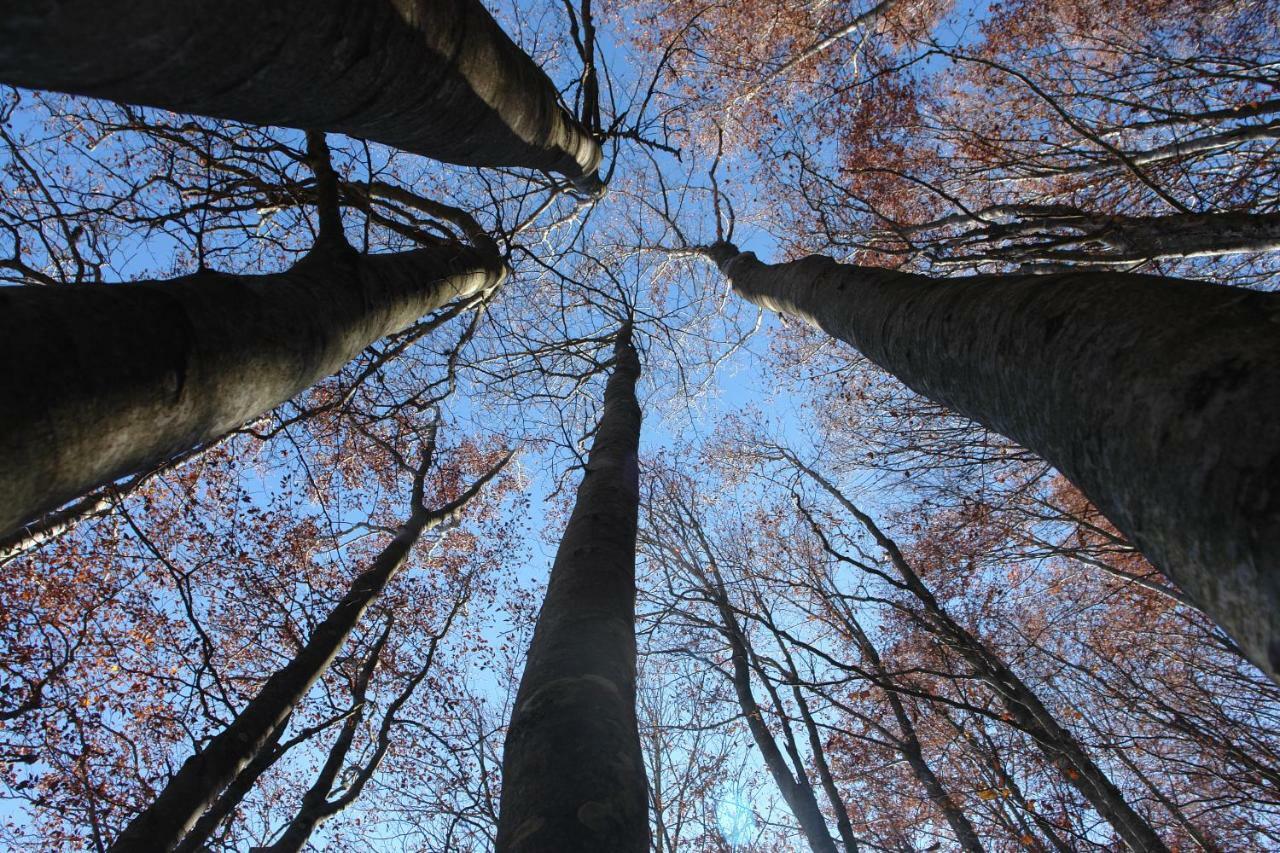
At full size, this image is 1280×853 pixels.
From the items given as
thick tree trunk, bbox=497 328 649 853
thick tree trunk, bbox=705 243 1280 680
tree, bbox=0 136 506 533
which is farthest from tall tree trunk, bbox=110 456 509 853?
thick tree trunk, bbox=705 243 1280 680

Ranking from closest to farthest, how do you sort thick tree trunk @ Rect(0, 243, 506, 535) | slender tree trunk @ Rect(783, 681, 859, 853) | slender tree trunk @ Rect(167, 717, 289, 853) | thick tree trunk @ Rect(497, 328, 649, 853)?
thick tree trunk @ Rect(0, 243, 506, 535)
thick tree trunk @ Rect(497, 328, 649, 853)
slender tree trunk @ Rect(167, 717, 289, 853)
slender tree trunk @ Rect(783, 681, 859, 853)

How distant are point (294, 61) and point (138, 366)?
0.82 m

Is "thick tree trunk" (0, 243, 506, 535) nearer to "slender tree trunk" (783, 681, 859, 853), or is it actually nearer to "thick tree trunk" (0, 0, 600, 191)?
"thick tree trunk" (0, 0, 600, 191)

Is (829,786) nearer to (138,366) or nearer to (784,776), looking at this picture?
(784,776)

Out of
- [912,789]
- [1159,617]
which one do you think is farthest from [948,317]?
[912,789]

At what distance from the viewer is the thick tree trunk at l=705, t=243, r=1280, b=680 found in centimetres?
67

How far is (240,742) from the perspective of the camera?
149 inches

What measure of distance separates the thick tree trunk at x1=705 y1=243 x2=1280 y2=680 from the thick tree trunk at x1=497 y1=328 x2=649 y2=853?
119 centimetres

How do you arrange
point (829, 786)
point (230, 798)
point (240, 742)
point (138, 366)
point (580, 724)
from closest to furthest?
point (138, 366) < point (580, 724) < point (240, 742) < point (230, 798) < point (829, 786)

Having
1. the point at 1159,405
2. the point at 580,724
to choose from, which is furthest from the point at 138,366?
the point at 1159,405

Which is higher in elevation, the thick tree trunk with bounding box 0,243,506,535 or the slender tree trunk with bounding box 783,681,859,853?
the slender tree trunk with bounding box 783,681,859,853

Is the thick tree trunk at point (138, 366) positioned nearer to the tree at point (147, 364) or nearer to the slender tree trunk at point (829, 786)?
the tree at point (147, 364)

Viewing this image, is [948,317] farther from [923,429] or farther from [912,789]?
[912,789]

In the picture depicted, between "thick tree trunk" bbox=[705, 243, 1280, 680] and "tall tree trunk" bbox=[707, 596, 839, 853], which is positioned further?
"tall tree trunk" bbox=[707, 596, 839, 853]
